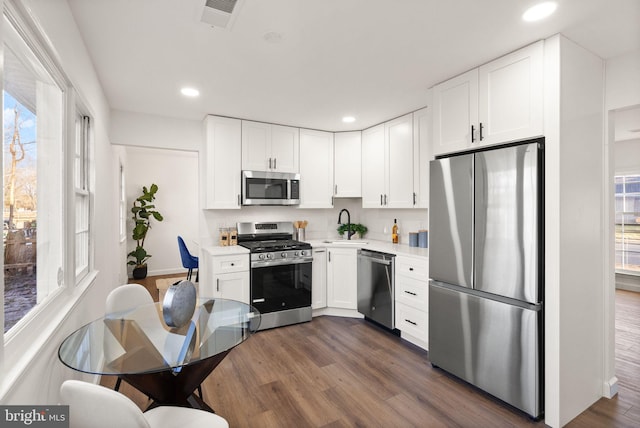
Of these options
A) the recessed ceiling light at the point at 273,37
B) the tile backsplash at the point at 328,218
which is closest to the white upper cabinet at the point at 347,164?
the tile backsplash at the point at 328,218

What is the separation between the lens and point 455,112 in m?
2.68

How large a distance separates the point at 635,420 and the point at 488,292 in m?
1.19

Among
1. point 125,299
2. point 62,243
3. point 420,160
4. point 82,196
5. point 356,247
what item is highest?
point 420,160

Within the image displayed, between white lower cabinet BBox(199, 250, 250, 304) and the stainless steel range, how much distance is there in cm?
9

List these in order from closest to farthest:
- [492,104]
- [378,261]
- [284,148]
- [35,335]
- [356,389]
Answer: [35,335]
[492,104]
[356,389]
[378,261]
[284,148]

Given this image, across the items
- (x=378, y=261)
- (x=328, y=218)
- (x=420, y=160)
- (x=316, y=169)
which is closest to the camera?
(x=420, y=160)

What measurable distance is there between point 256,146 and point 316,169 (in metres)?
0.89

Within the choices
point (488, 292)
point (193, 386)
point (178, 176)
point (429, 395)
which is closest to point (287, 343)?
point (429, 395)

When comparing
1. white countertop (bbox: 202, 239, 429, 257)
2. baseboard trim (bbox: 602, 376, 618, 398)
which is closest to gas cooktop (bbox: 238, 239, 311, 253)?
white countertop (bbox: 202, 239, 429, 257)

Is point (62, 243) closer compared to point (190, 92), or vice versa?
Result: point (62, 243)

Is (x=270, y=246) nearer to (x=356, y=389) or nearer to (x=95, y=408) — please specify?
(x=356, y=389)

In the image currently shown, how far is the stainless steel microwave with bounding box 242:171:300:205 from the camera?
13.1ft

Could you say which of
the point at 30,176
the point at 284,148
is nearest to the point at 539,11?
the point at 30,176

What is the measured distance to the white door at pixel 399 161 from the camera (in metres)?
3.67
